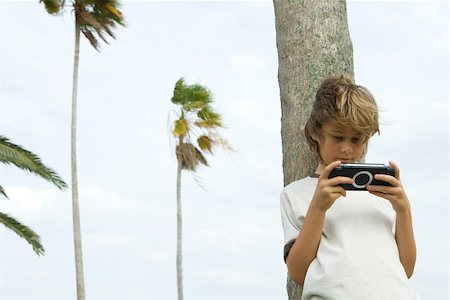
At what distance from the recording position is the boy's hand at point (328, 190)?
3.25 m

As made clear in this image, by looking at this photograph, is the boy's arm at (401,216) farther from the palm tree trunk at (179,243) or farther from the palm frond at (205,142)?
the palm frond at (205,142)

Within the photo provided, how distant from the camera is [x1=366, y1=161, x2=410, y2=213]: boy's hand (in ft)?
10.9

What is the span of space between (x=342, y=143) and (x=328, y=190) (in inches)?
10.1

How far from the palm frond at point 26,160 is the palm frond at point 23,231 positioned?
3.85 ft

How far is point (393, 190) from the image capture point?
334 cm

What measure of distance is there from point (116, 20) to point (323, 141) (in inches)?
594

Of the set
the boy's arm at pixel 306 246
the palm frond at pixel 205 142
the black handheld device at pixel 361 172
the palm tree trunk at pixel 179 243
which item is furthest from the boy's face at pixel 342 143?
the palm frond at pixel 205 142

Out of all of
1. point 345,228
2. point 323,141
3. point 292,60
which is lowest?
point 345,228

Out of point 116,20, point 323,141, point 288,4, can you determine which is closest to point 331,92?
point 323,141

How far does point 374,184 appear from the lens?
3.35 m

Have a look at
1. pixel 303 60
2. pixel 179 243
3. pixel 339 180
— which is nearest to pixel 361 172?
pixel 339 180

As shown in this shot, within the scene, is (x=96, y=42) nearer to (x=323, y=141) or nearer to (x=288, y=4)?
(x=288, y=4)

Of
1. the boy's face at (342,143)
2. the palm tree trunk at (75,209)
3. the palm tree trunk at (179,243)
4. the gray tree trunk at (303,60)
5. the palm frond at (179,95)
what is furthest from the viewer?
the palm frond at (179,95)

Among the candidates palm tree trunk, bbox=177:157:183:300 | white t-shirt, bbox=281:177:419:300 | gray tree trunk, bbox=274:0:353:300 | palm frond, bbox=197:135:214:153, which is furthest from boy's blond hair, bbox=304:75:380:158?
palm frond, bbox=197:135:214:153
